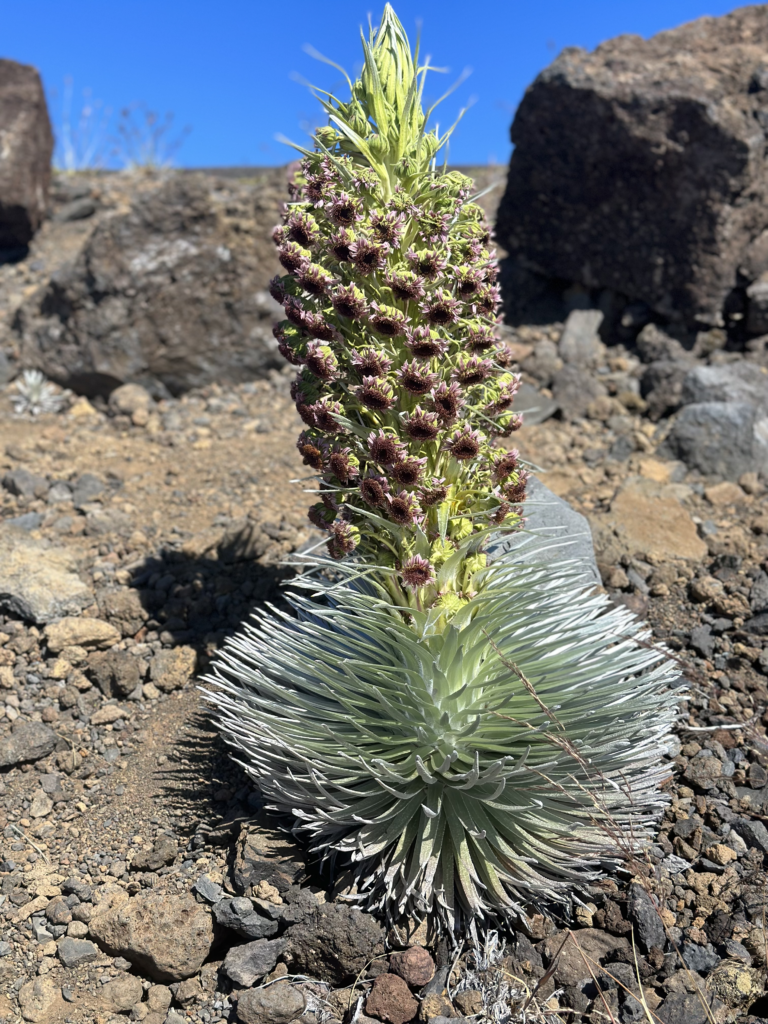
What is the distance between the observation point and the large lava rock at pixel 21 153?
7.50m

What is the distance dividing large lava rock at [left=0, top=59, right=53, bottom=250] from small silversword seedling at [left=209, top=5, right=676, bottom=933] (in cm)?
637

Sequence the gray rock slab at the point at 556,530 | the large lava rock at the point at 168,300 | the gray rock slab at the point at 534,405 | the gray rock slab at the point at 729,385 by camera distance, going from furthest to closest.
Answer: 1. the large lava rock at the point at 168,300
2. the gray rock slab at the point at 534,405
3. the gray rock slab at the point at 729,385
4. the gray rock slab at the point at 556,530

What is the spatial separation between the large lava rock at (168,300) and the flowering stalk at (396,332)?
141 inches

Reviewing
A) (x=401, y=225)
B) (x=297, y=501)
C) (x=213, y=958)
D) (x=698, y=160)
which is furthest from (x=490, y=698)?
(x=698, y=160)

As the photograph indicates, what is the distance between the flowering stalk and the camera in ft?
6.51

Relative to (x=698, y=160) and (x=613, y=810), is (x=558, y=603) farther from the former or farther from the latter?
(x=698, y=160)

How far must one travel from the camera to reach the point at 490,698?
217cm

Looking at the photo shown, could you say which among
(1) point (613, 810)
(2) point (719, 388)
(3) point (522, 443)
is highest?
(2) point (719, 388)

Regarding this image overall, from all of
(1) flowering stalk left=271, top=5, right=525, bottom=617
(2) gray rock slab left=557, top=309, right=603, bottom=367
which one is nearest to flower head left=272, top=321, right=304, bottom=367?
(1) flowering stalk left=271, top=5, right=525, bottom=617

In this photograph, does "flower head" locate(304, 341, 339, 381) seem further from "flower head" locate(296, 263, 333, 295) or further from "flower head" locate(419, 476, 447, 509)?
"flower head" locate(419, 476, 447, 509)

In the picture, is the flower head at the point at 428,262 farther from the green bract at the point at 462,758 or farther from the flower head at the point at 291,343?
the green bract at the point at 462,758

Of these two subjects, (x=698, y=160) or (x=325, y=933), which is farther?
(x=698, y=160)

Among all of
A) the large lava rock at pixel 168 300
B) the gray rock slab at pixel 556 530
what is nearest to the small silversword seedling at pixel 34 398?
the large lava rock at pixel 168 300

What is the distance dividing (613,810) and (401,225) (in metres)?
1.58
